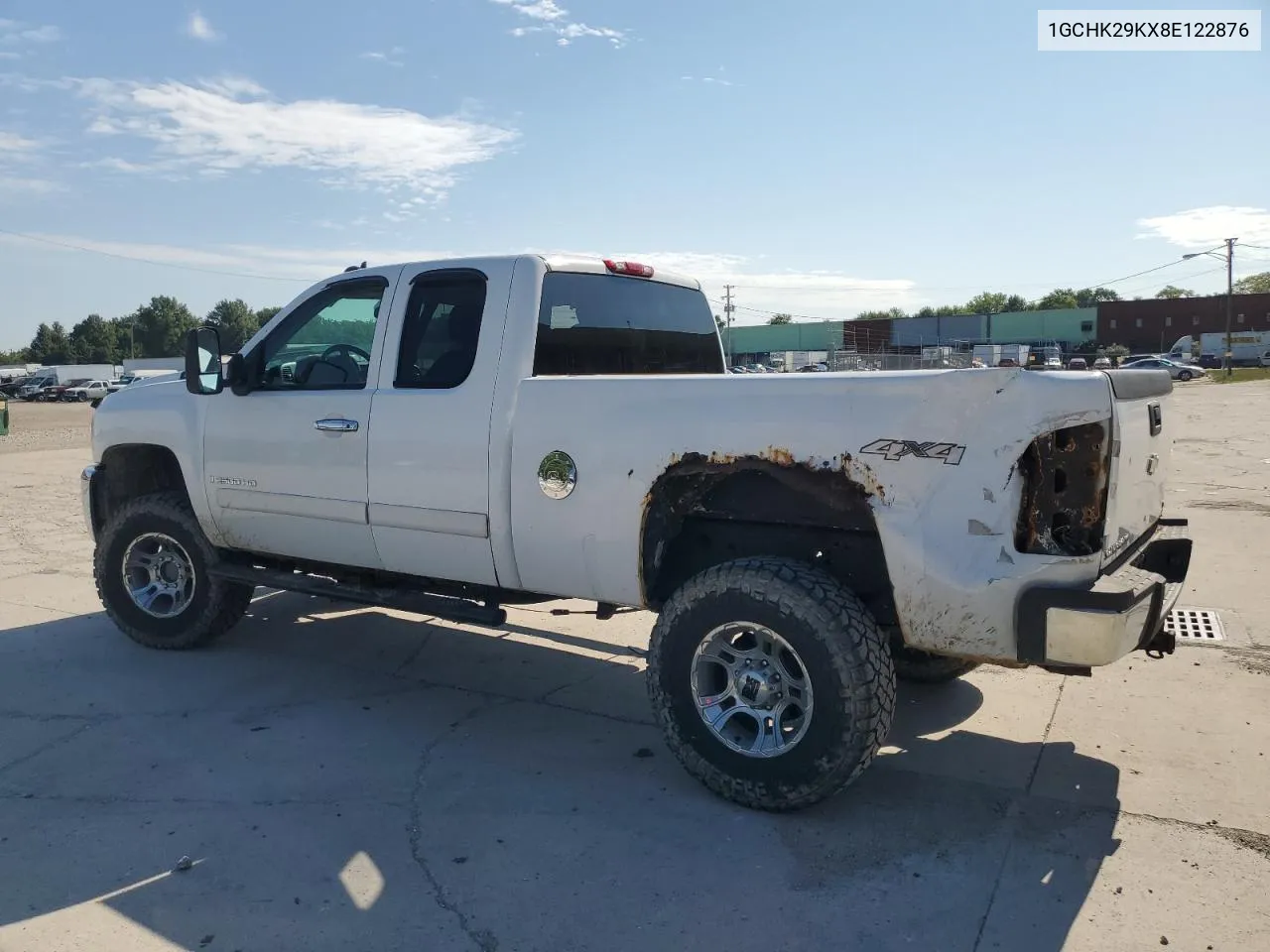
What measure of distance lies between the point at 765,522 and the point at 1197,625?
377cm

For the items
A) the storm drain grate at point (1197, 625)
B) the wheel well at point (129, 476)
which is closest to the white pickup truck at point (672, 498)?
the wheel well at point (129, 476)

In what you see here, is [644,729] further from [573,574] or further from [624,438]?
[624,438]

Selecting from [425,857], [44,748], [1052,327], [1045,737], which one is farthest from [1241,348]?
[44,748]

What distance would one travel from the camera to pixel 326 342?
5309 millimetres

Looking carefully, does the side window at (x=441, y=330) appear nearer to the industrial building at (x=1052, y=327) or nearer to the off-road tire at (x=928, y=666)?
the off-road tire at (x=928, y=666)

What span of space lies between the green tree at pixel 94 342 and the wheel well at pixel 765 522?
419ft

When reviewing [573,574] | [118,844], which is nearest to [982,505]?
[573,574]

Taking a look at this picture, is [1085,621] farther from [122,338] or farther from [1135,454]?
[122,338]

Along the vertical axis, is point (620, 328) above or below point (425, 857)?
above

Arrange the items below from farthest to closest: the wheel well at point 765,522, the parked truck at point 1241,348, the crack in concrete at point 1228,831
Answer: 1. the parked truck at point 1241,348
2. the wheel well at point 765,522
3. the crack in concrete at point 1228,831

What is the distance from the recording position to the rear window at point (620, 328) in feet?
15.5

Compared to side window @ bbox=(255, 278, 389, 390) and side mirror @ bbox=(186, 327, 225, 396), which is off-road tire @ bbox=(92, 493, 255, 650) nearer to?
side mirror @ bbox=(186, 327, 225, 396)

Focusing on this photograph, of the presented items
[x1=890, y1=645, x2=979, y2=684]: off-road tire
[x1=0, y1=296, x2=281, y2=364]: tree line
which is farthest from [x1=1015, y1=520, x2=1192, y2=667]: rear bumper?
[x1=0, y1=296, x2=281, y2=364]: tree line

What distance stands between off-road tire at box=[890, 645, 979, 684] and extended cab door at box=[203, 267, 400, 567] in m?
2.76
